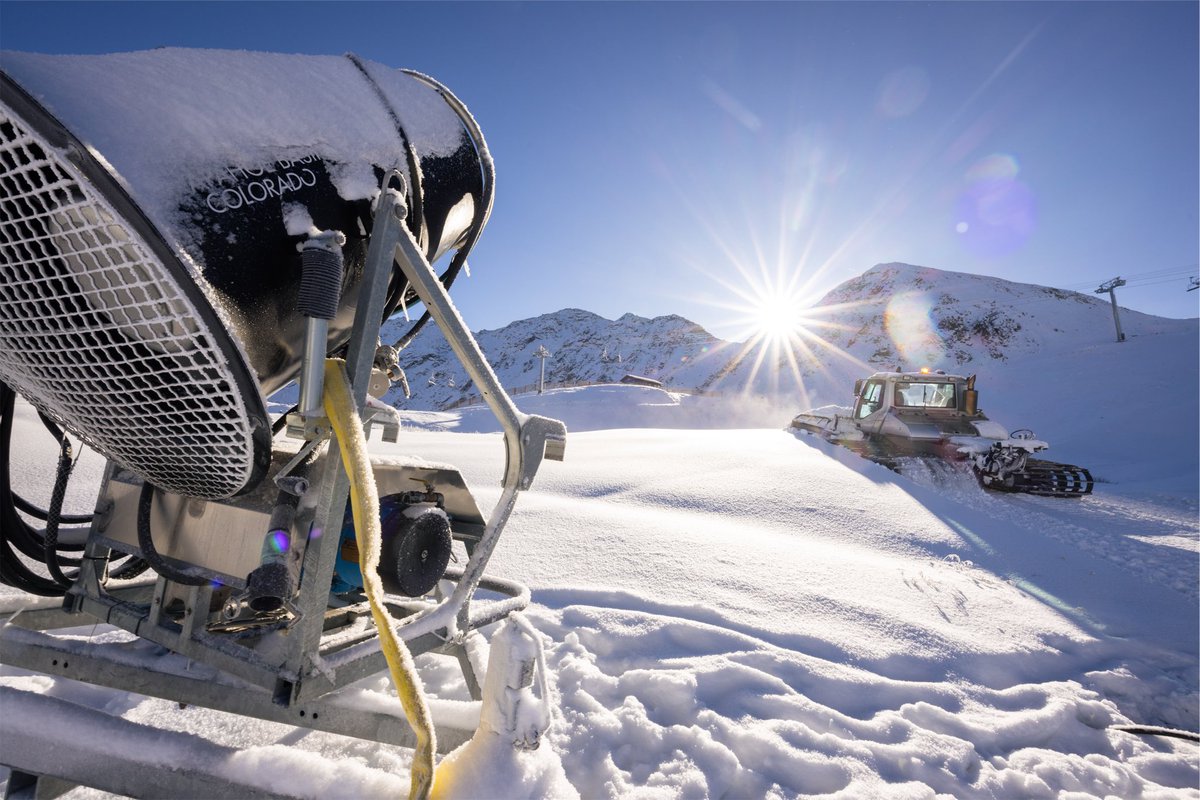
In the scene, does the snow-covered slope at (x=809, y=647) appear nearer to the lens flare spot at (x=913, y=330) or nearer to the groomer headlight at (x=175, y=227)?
the groomer headlight at (x=175, y=227)

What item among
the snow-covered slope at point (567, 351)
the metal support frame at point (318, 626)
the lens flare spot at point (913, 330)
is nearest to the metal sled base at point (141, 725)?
the metal support frame at point (318, 626)

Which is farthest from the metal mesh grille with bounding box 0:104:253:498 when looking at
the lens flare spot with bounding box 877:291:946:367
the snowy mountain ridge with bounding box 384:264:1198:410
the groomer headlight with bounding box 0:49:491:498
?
the lens flare spot with bounding box 877:291:946:367

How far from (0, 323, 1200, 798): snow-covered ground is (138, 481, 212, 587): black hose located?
→ 1.24 ft

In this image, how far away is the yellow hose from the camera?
3.40 feet

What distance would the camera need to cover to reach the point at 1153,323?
126 ft

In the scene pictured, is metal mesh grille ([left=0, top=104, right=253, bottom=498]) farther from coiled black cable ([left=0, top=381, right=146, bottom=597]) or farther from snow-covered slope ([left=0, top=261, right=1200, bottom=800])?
snow-covered slope ([left=0, top=261, right=1200, bottom=800])

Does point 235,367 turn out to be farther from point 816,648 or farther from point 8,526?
point 816,648

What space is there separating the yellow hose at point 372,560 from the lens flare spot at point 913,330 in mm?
47243

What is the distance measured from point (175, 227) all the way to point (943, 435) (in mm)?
Result: 11189

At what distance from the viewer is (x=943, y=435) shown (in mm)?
9672

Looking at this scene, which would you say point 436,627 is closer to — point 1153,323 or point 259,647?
point 259,647

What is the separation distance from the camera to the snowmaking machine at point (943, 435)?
8.93 meters

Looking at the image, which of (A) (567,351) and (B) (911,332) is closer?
(B) (911,332)

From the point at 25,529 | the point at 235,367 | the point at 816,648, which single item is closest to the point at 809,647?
the point at 816,648
